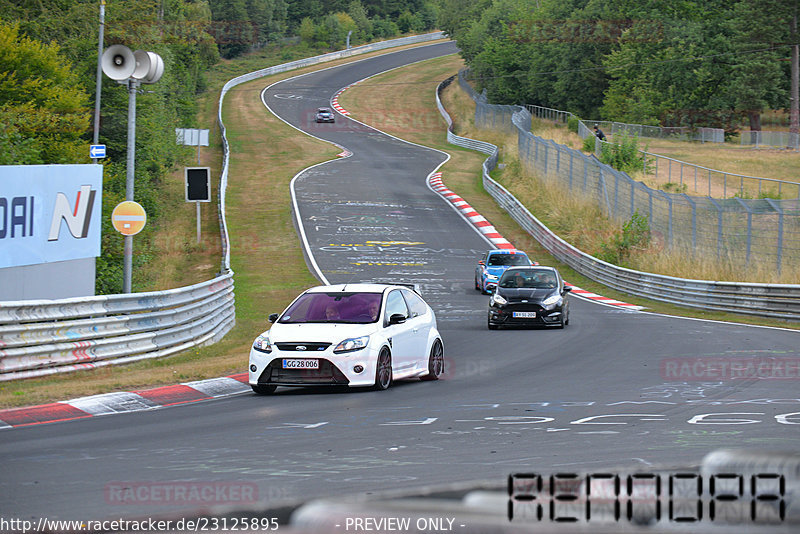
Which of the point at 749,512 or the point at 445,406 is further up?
the point at 749,512

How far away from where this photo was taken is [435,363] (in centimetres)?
1472

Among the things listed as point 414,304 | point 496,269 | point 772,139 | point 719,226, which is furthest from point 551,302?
point 772,139

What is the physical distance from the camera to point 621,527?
3510 millimetres

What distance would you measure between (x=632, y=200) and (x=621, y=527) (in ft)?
117

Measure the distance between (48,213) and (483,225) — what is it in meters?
32.3

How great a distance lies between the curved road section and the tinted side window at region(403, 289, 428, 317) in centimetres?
112

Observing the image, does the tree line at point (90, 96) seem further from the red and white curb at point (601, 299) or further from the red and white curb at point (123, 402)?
the red and white curb at point (601, 299)

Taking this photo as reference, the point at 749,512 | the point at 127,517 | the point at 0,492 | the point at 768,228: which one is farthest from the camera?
the point at 768,228

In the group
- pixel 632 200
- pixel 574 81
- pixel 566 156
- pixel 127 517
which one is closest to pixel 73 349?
pixel 127 517

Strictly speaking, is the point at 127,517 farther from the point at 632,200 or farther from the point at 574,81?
the point at 574,81

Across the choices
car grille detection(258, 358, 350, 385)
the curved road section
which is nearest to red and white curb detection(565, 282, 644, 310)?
the curved road section

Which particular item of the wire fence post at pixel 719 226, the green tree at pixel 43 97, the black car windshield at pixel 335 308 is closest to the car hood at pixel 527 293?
the wire fence post at pixel 719 226

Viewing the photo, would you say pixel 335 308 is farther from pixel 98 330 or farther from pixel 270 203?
pixel 270 203

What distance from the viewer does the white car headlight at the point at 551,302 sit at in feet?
74.7
